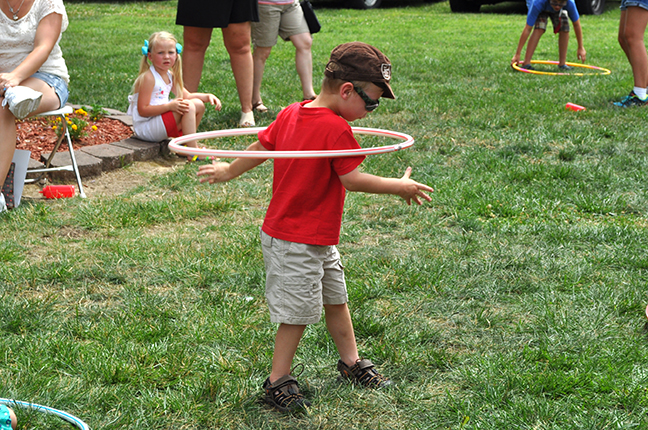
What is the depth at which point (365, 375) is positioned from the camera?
8.23 feet

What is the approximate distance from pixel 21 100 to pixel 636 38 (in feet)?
18.9

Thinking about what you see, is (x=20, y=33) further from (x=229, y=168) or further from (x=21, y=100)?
(x=229, y=168)

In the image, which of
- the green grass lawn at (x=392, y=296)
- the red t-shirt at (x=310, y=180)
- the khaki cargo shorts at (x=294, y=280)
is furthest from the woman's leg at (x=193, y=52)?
the khaki cargo shorts at (x=294, y=280)

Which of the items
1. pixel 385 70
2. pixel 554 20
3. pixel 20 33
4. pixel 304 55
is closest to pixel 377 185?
pixel 385 70

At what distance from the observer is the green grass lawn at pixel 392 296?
238cm

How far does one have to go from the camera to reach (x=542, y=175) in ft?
15.6

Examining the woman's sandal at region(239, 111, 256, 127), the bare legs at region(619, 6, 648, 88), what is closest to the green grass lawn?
the woman's sandal at region(239, 111, 256, 127)

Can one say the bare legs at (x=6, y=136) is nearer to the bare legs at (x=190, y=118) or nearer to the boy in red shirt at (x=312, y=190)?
the bare legs at (x=190, y=118)

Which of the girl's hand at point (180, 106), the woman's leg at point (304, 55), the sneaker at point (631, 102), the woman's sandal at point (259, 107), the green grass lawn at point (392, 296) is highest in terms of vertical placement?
the woman's leg at point (304, 55)

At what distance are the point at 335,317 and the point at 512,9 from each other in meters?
17.8

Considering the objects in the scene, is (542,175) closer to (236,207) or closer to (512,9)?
(236,207)

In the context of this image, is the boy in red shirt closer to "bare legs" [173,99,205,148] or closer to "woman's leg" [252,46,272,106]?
"bare legs" [173,99,205,148]

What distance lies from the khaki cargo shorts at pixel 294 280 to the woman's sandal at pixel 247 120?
3.75m

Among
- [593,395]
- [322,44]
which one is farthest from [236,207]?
[322,44]
